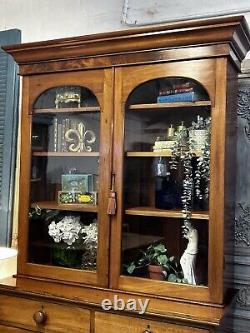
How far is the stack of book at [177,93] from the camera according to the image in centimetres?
154

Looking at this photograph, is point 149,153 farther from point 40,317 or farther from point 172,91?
point 40,317

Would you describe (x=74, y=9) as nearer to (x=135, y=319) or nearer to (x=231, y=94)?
(x=231, y=94)

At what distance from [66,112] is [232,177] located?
0.78m

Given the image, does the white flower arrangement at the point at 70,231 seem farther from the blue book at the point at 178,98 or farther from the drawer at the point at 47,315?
the blue book at the point at 178,98

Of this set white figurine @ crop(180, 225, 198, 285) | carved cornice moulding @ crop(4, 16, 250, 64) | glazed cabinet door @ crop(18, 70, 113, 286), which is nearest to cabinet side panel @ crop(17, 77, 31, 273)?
glazed cabinet door @ crop(18, 70, 113, 286)

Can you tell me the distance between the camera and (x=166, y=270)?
160 centimetres

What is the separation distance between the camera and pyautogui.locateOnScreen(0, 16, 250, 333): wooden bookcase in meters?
1.46

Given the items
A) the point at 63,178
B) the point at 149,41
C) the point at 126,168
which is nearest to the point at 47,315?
the point at 63,178

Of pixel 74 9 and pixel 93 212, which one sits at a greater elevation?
pixel 74 9

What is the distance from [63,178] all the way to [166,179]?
0.49 meters

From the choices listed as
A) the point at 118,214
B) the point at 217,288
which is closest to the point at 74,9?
the point at 118,214

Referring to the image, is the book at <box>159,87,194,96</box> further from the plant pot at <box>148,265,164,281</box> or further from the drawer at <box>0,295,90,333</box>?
the drawer at <box>0,295,90,333</box>

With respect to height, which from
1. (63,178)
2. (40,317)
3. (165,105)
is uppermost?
(165,105)

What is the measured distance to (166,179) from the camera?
1623 mm
